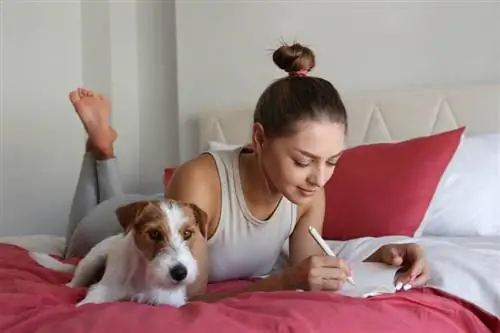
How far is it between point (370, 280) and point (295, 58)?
22.9 inches

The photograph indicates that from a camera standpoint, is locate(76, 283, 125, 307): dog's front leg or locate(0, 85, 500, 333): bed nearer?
locate(0, 85, 500, 333): bed

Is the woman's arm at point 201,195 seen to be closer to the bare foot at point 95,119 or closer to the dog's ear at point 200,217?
the dog's ear at point 200,217

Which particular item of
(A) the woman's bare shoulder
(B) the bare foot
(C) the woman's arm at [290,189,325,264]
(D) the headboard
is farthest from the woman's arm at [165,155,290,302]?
(D) the headboard

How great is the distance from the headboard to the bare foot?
34.4 inches

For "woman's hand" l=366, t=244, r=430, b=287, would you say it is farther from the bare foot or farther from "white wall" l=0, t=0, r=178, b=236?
"white wall" l=0, t=0, r=178, b=236

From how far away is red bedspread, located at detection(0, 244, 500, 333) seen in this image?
1102 millimetres

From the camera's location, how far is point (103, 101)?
2.50m

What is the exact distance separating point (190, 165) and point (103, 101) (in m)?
0.99

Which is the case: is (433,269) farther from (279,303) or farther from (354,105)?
(354,105)

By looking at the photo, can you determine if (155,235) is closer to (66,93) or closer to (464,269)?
(464,269)

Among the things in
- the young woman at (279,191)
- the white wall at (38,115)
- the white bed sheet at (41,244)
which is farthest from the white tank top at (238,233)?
the white wall at (38,115)

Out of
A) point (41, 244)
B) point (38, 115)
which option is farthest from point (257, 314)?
point (38, 115)

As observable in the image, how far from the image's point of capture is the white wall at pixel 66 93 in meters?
3.07

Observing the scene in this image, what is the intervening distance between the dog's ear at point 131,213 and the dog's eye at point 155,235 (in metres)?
0.05
